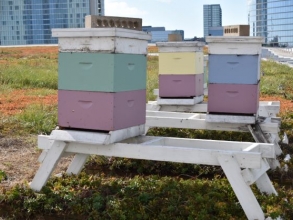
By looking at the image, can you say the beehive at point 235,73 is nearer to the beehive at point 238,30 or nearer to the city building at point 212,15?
→ the beehive at point 238,30

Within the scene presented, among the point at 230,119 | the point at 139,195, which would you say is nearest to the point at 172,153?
the point at 139,195

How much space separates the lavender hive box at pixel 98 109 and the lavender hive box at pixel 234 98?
113 cm

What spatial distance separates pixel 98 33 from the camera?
12.1ft

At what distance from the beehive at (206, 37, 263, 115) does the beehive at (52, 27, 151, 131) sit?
43.8 inches

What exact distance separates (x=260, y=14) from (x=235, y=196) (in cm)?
9342

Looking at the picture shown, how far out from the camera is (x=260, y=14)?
93188 mm

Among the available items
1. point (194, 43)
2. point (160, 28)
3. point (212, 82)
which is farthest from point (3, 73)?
point (160, 28)

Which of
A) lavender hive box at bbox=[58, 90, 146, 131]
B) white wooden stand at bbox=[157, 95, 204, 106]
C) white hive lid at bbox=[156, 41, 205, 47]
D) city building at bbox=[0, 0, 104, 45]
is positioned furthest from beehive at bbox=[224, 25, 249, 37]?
city building at bbox=[0, 0, 104, 45]

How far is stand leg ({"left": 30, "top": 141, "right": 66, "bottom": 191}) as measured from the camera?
392 cm

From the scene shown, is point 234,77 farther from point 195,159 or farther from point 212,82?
point 195,159

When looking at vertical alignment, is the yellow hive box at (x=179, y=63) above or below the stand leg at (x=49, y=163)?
above

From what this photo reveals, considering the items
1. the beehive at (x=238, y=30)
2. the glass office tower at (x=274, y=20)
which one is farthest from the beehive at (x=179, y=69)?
the glass office tower at (x=274, y=20)

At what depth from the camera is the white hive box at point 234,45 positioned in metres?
4.77

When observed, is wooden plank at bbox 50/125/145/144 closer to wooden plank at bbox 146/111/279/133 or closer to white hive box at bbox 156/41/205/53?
wooden plank at bbox 146/111/279/133
